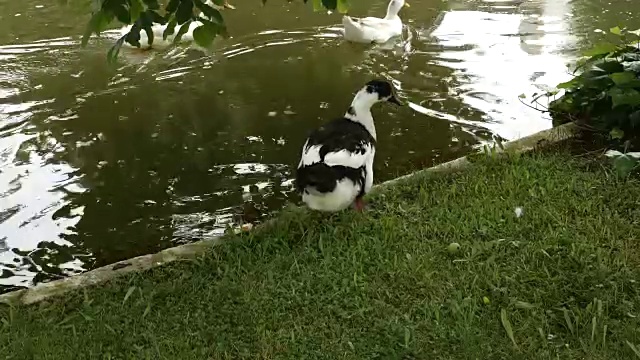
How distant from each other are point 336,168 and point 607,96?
243 centimetres

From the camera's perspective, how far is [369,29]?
8914 millimetres

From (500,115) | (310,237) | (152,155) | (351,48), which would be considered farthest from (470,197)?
(351,48)

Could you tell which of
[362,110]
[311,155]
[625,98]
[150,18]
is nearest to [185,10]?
[150,18]

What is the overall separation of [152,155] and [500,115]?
3.14 m

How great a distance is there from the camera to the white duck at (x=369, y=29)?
884 cm

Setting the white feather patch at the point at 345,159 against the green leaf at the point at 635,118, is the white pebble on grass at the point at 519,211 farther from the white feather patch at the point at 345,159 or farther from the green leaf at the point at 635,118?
the green leaf at the point at 635,118

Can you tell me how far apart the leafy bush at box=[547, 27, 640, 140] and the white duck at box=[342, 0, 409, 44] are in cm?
325

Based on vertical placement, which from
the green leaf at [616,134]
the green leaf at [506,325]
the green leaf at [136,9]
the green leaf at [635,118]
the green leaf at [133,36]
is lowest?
the green leaf at [506,325]

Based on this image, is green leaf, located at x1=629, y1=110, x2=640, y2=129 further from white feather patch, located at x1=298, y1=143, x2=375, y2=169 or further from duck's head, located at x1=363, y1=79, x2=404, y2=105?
white feather patch, located at x1=298, y1=143, x2=375, y2=169

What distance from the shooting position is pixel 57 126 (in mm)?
6398

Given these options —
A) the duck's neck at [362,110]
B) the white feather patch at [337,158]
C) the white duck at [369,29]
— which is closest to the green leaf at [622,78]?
the duck's neck at [362,110]

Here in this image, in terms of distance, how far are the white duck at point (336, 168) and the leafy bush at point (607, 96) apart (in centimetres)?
189

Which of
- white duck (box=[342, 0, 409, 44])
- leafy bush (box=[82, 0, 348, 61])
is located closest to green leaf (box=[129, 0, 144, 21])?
leafy bush (box=[82, 0, 348, 61])

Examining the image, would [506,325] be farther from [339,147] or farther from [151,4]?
[151,4]
